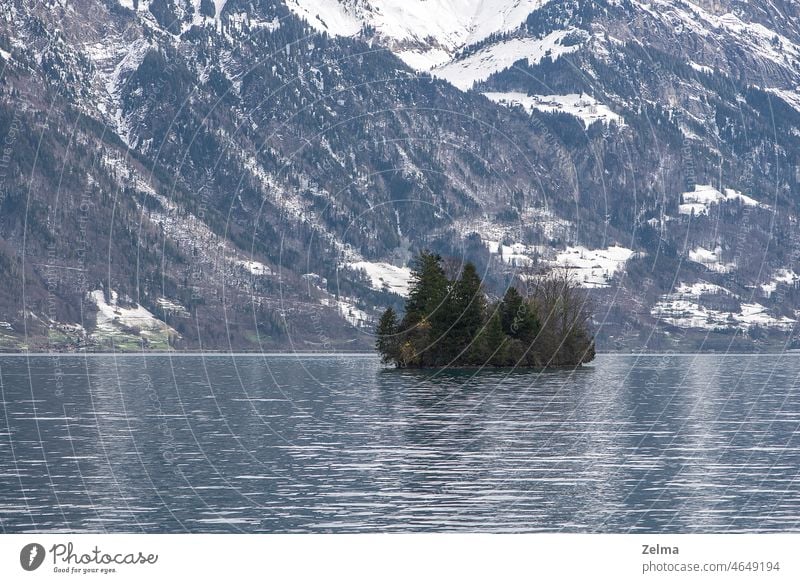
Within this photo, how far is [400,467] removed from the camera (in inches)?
3396

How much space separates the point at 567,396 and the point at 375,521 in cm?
10088

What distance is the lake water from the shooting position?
2606 inches
